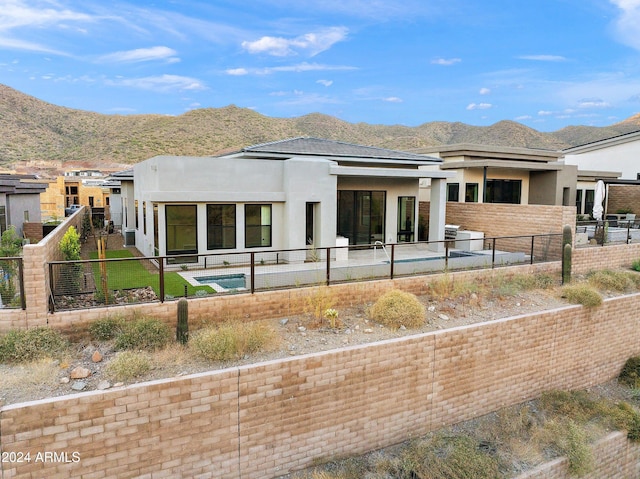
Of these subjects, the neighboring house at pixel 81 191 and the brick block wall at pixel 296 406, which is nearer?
the brick block wall at pixel 296 406

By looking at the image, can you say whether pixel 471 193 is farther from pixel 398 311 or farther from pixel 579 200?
pixel 398 311

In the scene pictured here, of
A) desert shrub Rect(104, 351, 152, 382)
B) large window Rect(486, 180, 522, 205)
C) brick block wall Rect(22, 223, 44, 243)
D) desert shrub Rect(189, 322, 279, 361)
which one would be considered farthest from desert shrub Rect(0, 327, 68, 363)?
large window Rect(486, 180, 522, 205)

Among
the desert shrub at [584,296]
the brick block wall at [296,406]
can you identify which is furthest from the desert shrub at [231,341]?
the desert shrub at [584,296]

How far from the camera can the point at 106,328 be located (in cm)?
805

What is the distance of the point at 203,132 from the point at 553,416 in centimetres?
6095

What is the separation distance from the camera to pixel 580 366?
11.4 metres

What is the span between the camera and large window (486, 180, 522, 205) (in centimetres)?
2384

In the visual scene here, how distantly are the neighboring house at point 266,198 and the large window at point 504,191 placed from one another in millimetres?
6874

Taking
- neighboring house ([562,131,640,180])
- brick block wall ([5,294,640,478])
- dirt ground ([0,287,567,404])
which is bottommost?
brick block wall ([5,294,640,478])

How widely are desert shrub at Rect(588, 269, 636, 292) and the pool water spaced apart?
34.1 feet

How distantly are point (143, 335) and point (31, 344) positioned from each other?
5.62ft

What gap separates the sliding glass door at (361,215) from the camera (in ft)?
60.6

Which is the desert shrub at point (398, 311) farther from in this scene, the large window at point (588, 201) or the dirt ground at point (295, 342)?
the large window at point (588, 201)

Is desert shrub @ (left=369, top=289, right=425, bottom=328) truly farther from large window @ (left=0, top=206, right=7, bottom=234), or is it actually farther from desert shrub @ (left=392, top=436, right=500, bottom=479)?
large window @ (left=0, top=206, right=7, bottom=234)
